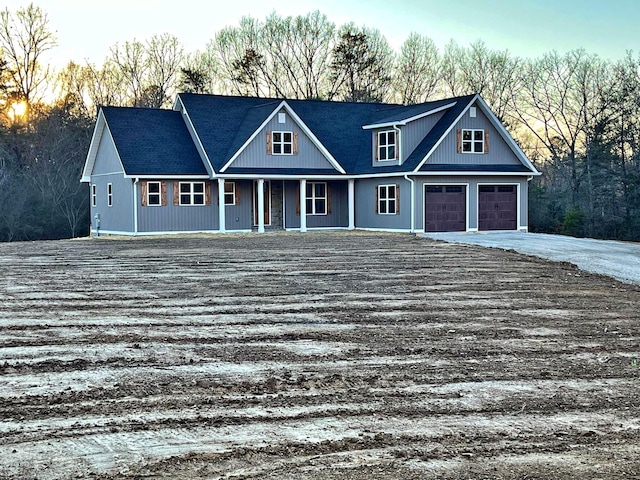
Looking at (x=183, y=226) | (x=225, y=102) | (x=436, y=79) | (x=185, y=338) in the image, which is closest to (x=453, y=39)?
(x=436, y=79)

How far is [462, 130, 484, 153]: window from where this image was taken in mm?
33094

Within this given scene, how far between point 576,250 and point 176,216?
1560 cm

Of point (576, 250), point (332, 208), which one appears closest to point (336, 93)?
point (332, 208)

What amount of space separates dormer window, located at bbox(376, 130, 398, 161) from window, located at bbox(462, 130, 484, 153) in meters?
2.72

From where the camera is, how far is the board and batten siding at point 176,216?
31875 millimetres

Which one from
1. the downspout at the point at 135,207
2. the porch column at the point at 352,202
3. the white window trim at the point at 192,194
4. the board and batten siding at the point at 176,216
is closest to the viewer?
the downspout at the point at 135,207

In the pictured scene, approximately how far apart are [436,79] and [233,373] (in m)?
50.2

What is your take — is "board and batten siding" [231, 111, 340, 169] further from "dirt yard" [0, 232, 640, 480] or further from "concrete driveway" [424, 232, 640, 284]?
"dirt yard" [0, 232, 640, 480]

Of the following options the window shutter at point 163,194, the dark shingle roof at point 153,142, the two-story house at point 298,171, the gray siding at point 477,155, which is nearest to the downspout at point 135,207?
the two-story house at point 298,171

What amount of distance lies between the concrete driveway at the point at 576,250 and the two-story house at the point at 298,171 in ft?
8.14

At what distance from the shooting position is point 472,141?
109ft

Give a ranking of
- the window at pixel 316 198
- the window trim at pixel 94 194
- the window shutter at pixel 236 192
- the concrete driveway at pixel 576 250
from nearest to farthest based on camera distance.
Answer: the concrete driveway at pixel 576 250 < the window shutter at pixel 236 192 < the window at pixel 316 198 < the window trim at pixel 94 194

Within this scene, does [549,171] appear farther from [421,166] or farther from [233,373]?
[233,373]

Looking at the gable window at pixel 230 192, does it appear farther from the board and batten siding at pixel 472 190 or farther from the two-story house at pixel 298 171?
the board and batten siding at pixel 472 190
